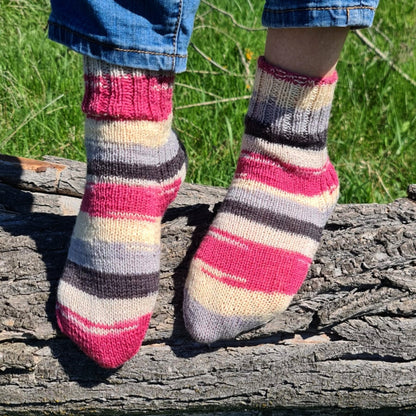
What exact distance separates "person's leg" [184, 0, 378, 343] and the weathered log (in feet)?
0.25

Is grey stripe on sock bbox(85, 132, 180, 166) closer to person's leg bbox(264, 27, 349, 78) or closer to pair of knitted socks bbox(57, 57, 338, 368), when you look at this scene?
pair of knitted socks bbox(57, 57, 338, 368)

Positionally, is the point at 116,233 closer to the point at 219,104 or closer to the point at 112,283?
the point at 112,283

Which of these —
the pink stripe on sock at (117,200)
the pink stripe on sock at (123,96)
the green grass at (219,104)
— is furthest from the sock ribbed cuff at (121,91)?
the green grass at (219,104)

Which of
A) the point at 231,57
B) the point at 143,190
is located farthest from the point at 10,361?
the point at 231,57

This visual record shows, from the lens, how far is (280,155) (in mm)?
1172

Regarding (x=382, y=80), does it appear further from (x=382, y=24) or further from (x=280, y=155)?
(x=280, y=155)

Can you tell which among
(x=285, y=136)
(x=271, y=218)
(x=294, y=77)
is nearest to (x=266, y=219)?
(x=271, y=218)

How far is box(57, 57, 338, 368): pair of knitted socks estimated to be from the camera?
1103 mm

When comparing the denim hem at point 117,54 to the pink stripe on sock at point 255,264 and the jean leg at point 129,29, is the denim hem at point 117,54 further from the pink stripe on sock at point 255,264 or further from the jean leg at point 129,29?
the pink stripe on sock at point 255,264

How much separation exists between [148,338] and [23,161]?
757mm

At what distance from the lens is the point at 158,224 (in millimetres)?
1176

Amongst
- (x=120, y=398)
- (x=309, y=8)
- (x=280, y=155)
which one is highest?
(x=309, y=8)

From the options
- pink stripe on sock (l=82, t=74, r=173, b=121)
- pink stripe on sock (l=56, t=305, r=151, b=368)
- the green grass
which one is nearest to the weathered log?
pink stripe on sock (l=56, t=305, r=151, b=368)

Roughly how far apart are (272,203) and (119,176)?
29 cm
